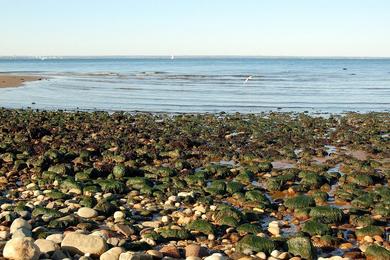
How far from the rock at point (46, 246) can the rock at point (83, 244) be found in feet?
0.70

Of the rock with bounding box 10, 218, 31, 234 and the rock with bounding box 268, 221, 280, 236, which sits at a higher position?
the rock with bounding box 10, 218, 31, 234

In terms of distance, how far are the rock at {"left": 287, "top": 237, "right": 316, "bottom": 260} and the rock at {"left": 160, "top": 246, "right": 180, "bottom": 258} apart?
6.96 ft

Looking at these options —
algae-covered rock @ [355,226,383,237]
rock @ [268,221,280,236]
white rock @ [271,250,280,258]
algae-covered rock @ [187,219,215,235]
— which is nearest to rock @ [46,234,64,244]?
algae-covered rock @ [187,219,215,235]

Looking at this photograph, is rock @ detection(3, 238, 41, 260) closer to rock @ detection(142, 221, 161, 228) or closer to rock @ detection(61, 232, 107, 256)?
rock @ detection(61, 232, 107, 256)

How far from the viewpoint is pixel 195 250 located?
9.12 metres

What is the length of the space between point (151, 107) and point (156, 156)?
57.1 ft

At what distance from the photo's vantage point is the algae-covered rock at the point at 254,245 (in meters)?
9.33

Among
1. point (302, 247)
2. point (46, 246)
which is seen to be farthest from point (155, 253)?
point (302, 247)

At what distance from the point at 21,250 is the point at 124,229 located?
2808mm

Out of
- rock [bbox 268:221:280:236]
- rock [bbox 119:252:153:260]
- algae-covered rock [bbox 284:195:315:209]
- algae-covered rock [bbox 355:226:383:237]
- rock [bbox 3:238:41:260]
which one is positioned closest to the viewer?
rock [bbox 3:238:41:260]

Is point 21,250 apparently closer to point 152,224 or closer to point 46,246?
point 46,246

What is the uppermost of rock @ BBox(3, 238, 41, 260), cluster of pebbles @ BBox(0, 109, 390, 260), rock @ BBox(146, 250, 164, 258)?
rock @ BBox(3, 238, 41, 260)

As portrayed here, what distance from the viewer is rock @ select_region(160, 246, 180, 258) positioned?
9086 mm

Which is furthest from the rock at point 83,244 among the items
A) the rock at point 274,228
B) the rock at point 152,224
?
the rock at point 274,228
